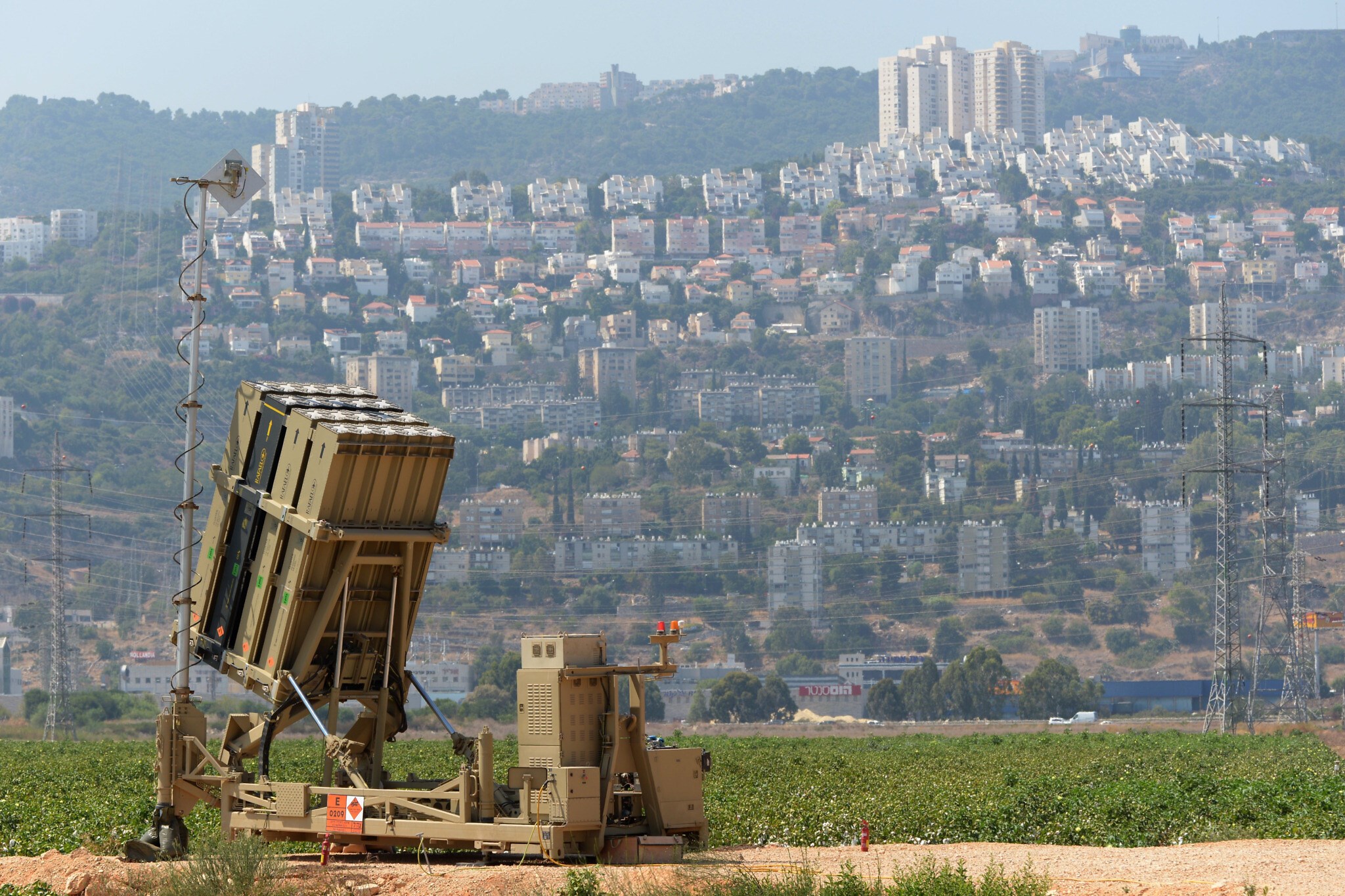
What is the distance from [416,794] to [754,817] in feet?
27.0

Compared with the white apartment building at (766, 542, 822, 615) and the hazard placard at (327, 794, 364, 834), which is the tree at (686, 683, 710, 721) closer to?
the white apartment building at (766, 542, 822, 615)

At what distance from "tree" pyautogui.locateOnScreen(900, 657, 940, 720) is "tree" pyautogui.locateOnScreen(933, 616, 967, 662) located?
102 ft

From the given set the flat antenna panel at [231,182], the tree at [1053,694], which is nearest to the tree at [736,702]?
the tree at [1053,694]

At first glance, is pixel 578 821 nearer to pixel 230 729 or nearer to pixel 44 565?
pixel 230 729

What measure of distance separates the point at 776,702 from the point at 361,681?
12969 centimetres

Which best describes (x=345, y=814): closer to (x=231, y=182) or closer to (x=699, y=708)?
(x=231, y=182)

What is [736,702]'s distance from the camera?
143 m

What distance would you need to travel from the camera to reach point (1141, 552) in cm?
19888

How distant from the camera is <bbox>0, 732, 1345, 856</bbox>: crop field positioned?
74.1ft

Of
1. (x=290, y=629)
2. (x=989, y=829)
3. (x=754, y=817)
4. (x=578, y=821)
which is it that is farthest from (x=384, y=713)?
(x=989, y=829)

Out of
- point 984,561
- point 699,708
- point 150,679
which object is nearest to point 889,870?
point 699,708

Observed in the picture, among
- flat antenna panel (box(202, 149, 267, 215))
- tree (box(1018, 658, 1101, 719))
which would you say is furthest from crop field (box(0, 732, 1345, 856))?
tree (box(1018, 658, 1101, 719))

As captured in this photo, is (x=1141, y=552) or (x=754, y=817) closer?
(x=754, y=817)

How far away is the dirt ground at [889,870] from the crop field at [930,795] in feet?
8.31
